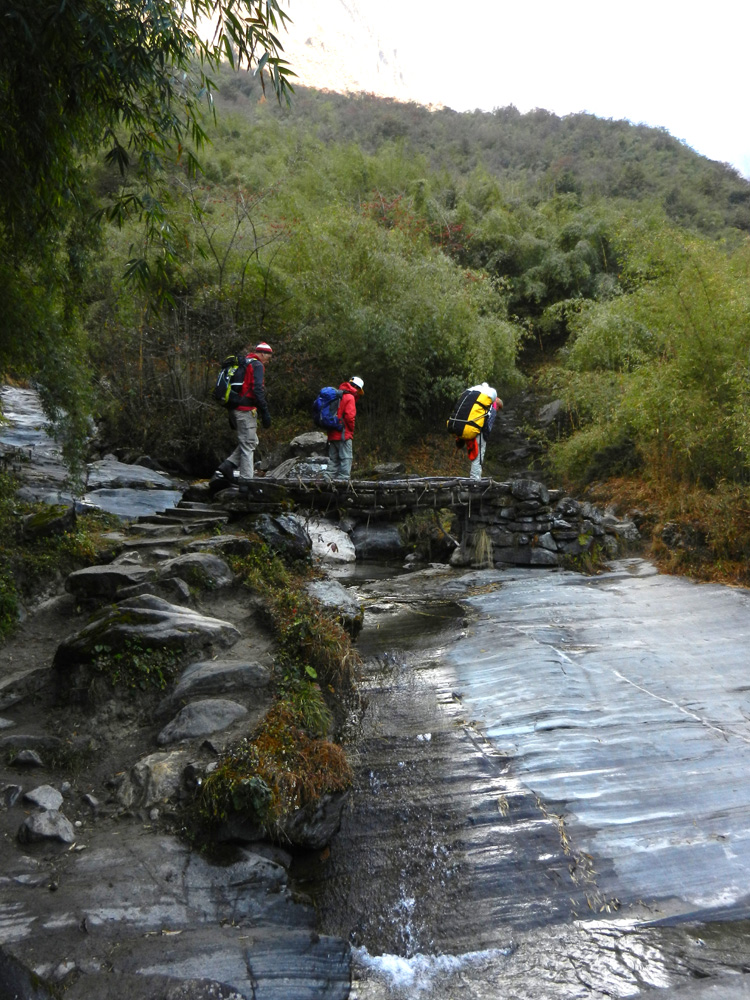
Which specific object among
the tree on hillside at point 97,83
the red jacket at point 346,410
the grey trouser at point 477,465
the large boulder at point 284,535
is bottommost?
the large boulder at point 284,535

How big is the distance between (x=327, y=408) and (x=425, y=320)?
5.71 meters

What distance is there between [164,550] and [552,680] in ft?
13.2

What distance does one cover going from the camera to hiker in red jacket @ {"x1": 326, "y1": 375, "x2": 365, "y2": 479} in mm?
11523

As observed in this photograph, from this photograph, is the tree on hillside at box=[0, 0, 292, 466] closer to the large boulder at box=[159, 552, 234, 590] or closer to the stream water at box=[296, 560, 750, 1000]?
the large boulder at box=[159, 552, 234, 590]

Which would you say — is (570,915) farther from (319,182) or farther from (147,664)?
(319,182)

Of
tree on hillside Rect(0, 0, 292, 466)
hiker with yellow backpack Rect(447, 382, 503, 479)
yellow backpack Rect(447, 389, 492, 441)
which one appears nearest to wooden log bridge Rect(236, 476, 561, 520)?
hiker with yellow backpack Rect(447, 382, 503, 479)

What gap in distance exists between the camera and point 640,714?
614 centimetres

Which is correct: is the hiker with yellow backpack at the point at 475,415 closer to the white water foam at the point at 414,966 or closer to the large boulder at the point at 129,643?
the large boulder at the point at 129,643

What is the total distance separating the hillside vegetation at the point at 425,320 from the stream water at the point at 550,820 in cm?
359

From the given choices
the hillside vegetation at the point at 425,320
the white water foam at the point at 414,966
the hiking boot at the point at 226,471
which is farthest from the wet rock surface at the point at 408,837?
the hiking boot at the point at 226,471

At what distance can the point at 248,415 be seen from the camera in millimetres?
10305

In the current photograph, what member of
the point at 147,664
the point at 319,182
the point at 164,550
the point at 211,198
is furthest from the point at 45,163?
the point at 319,182

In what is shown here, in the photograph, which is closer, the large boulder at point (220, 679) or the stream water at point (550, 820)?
the stream water at point (550, 820)

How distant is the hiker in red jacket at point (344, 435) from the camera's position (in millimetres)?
11523
